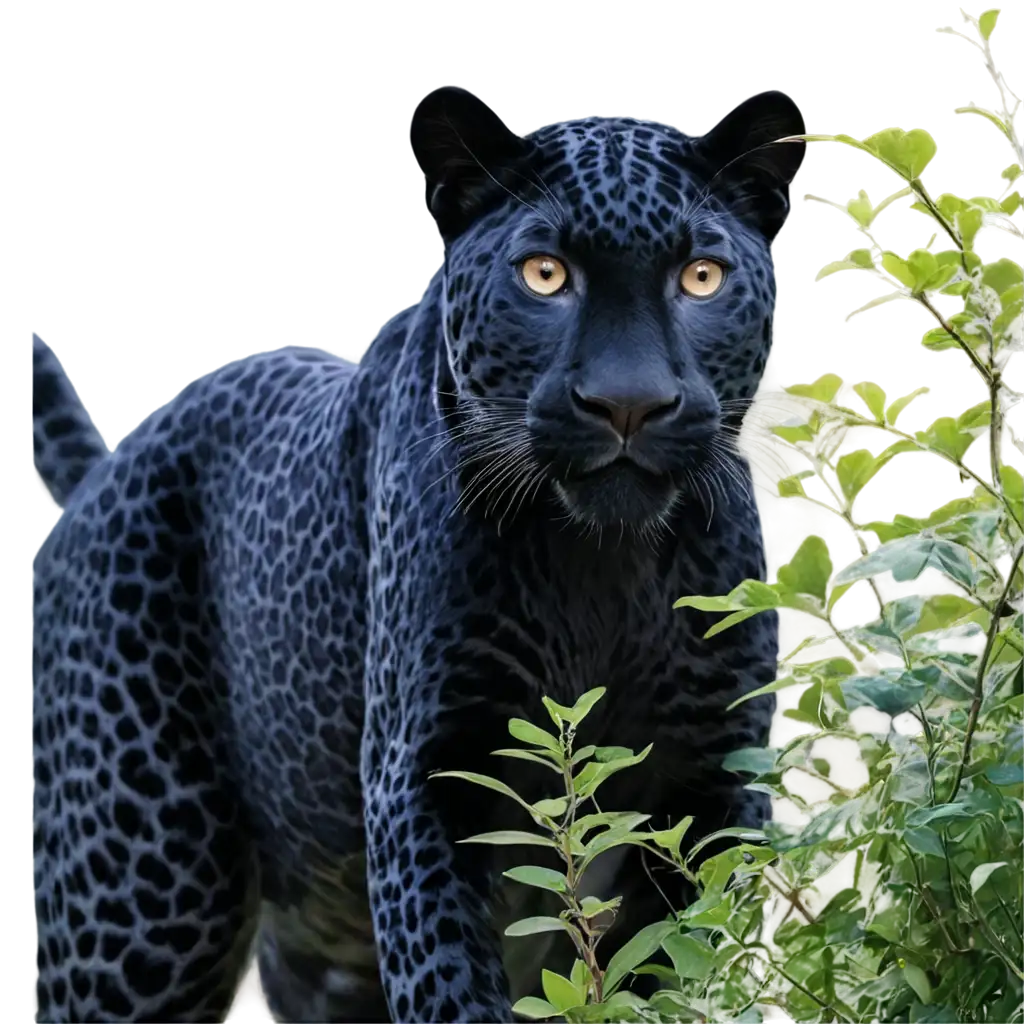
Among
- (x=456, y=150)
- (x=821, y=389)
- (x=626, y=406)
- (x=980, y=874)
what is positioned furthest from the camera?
(x=456, y=150)

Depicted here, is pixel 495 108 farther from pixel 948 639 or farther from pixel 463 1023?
pixel 463 1023

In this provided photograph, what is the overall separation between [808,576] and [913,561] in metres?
0.10

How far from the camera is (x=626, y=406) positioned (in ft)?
4.00

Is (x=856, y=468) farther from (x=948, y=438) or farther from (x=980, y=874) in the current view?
(x=980, y=874)

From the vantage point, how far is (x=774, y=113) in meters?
1.35

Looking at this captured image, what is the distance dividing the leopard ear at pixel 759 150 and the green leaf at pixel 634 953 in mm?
660

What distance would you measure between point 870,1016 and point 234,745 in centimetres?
96

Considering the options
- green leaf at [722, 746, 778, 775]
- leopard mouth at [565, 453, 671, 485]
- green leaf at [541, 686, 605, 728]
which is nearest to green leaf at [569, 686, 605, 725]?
green leaf at [541, 686, 605, 728]

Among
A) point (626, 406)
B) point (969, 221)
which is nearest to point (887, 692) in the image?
point (969, 221)

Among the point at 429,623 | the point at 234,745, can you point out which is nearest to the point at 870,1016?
the point at 429,623

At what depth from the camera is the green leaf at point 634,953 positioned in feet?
3.11

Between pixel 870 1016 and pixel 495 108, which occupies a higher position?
pixel 495 108

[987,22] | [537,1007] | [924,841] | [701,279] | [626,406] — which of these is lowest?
[537,1007]

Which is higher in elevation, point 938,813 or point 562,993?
point 938,813
